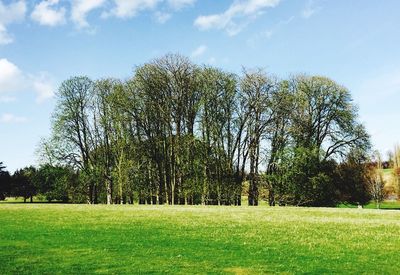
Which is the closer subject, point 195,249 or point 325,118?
point 195,249

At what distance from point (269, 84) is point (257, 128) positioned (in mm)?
7635

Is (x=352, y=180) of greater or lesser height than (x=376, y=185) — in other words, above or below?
above

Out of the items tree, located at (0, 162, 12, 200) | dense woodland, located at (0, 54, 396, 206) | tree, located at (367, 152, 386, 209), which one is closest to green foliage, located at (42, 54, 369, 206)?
dense woodland, located at (0, 54, 396, 206)

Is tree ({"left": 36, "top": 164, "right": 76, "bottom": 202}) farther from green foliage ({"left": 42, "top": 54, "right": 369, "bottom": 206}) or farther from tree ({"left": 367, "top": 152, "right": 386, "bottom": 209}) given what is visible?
tree ({"left": 367, "top": 152, "right": 386, "bottom": 209})

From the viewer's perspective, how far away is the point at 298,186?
229 feet

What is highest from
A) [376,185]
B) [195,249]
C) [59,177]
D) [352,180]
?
[59,177]

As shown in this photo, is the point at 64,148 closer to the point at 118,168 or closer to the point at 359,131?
the point at 118,168

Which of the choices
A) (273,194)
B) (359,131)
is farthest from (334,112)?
A: (273,194)

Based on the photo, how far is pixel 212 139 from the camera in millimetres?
72938

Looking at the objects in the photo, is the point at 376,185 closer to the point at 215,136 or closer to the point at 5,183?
the point at 215,136

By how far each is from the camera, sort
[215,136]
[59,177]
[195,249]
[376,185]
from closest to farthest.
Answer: [195,249] → [215,136] → [59,177] → [376,185]

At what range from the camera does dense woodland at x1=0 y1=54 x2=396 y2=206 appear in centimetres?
7138

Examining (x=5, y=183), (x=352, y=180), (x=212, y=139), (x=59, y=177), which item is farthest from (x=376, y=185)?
(x=5, y=183)

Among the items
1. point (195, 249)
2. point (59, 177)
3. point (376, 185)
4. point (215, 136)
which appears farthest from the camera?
point (376, 185)
